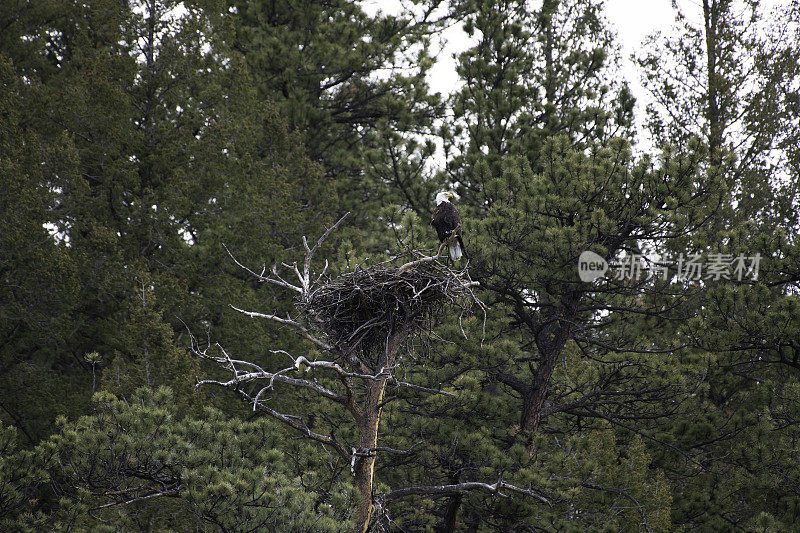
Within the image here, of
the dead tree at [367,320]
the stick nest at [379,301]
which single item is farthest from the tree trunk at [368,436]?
the stick nest at [379,301]

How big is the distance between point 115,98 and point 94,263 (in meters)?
2.49

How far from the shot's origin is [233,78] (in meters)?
12.7

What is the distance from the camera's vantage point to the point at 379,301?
557 cm

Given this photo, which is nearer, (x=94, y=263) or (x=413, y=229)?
(x=413, y=229)

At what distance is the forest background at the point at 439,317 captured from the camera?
6512 mm

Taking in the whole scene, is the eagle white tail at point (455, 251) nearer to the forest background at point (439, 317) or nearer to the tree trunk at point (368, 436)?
the forest background at point (439, 317)

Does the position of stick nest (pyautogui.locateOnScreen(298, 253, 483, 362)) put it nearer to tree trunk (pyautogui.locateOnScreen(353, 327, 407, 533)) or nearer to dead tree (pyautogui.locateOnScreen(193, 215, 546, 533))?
dead tree (pyautogui.locateOnScreen(193, 215, 546, 533))

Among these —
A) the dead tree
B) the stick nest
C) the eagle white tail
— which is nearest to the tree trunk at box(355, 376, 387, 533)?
the dead tree

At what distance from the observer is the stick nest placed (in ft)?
18.0

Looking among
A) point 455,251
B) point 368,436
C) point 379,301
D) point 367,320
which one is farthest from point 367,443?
point 455,251

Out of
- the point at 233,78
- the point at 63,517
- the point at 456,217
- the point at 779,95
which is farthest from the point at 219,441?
the point at 779,95

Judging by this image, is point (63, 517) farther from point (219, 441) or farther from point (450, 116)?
point (450, 116)

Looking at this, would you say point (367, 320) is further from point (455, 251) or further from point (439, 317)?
point (455, 251)

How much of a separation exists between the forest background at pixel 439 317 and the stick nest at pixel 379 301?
0.34 metres
